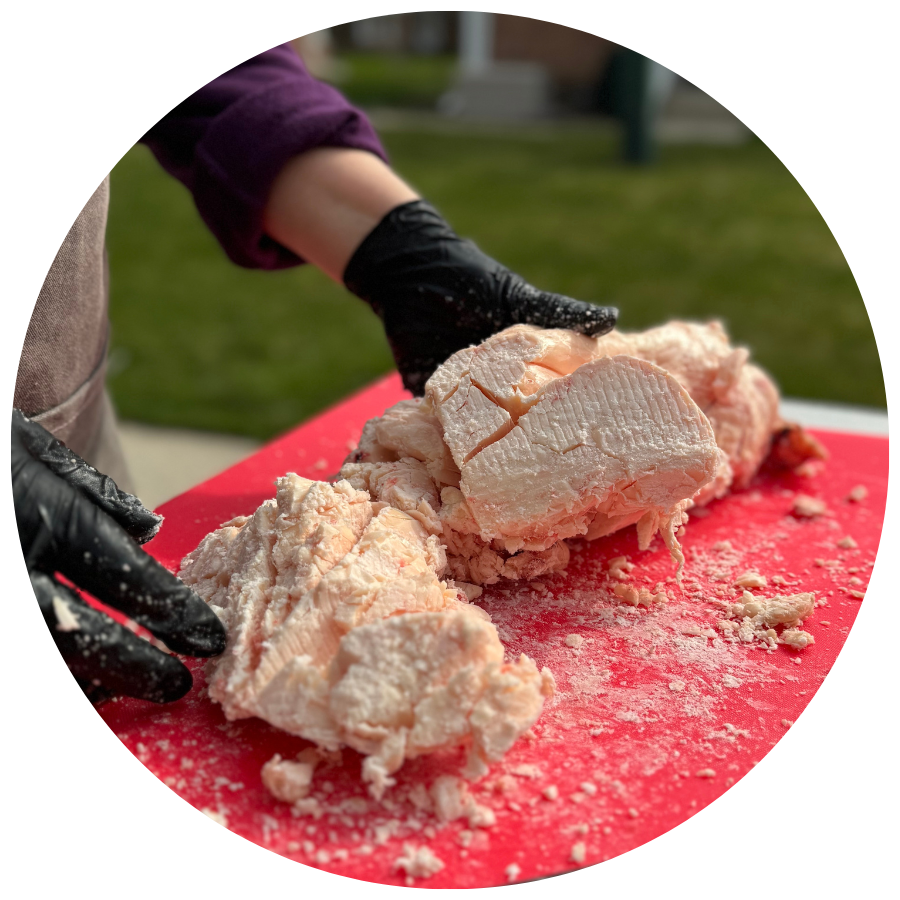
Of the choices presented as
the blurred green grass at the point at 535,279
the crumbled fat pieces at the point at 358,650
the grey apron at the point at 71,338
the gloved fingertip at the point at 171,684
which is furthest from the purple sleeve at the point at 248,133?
the blurred green grass at the point at 535,279

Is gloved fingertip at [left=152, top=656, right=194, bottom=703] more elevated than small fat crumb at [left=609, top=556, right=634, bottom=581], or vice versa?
gloved fingertip at [left=152, top=656, right=194, bottom=703]

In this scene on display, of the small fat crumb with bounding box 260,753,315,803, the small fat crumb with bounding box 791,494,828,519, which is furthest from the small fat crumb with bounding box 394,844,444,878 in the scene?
the small fat crumb with bounding box 791,494,828,519

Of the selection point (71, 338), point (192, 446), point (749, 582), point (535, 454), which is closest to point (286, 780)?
point (535, 454)

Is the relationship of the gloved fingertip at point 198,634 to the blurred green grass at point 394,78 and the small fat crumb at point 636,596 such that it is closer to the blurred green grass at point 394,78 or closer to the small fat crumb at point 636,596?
the small fat crumb at point 636,596

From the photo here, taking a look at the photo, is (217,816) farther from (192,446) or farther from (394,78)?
(394,78)

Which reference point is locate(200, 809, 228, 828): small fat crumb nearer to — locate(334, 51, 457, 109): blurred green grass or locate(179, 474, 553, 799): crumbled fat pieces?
locate(179, 474, 553, 799): crumbled fat pieces

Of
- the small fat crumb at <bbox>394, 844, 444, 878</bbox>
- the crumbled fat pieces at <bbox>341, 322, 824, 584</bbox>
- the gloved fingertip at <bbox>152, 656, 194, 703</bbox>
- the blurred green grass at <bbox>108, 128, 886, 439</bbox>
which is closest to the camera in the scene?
the small fat crumb at <bbox>394, 844, 444, 878</bbox>

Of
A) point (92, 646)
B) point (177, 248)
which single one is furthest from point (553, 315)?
point (177, 248)
